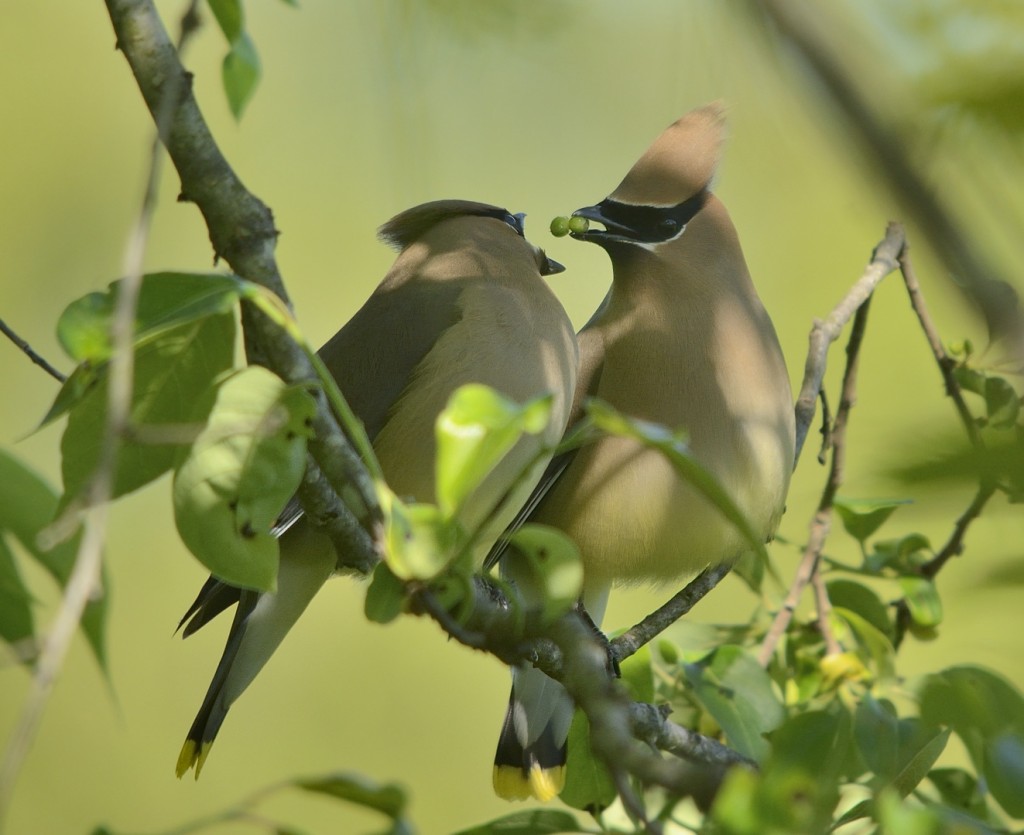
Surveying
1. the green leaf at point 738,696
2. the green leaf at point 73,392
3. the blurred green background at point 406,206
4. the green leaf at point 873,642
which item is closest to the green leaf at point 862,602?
the green leaf at point 873,642

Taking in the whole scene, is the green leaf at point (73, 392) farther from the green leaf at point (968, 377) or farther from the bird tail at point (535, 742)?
the bird tail at point (535, 742)

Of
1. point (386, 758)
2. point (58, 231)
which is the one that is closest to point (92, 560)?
point (58, 231)

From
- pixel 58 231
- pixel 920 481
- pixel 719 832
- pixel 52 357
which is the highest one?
pixel 920 481

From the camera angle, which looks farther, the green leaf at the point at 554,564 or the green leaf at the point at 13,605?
the green leaf at the point at 554,564

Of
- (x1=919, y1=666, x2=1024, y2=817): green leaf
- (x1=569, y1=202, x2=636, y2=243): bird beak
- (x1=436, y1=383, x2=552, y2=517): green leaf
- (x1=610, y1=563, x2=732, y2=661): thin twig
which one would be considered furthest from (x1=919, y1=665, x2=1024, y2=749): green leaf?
(x1=569, y1=202, x2=636, y2=243): bird beak

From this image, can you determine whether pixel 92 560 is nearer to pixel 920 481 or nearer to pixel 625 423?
pixel 625 423

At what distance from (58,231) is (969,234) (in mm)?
4767

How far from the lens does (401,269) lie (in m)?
3.23

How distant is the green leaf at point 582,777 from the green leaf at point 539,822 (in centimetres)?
55

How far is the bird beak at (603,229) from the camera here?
2936mm

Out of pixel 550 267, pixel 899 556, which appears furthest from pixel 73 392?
pixel 550 267

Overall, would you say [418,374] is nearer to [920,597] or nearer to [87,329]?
[920,597]

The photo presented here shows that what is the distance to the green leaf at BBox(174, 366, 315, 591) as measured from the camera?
1.02m

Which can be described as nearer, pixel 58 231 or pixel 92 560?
pixel 92 560
